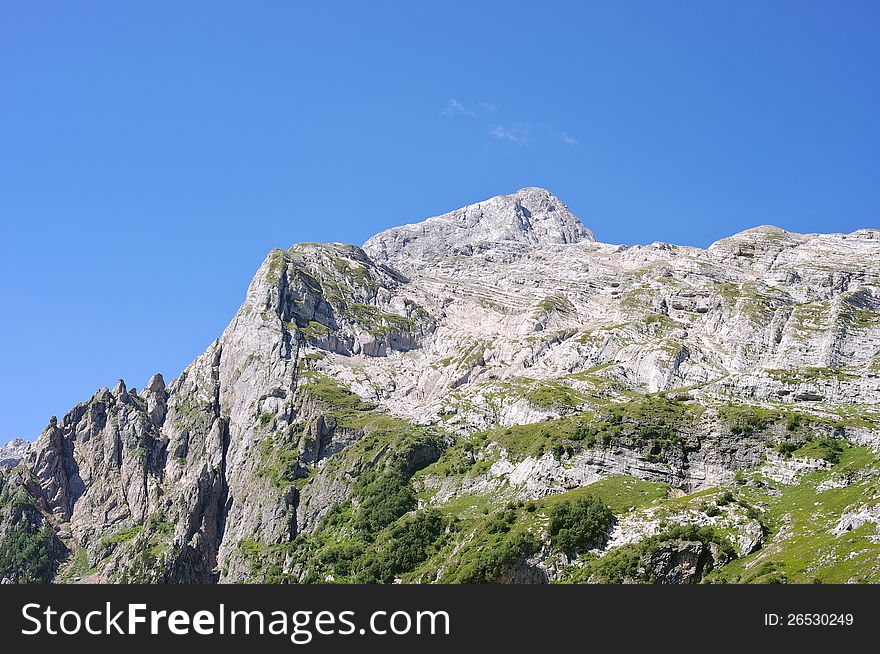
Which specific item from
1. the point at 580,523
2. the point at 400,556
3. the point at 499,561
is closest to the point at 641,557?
the point at 580,523

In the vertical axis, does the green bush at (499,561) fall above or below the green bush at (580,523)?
below

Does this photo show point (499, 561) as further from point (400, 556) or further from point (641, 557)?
point (400, 556)

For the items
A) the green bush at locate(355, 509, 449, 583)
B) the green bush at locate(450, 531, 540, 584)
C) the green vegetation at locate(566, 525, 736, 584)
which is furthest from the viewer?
the green bush at locate(355, 509, 449, 583)

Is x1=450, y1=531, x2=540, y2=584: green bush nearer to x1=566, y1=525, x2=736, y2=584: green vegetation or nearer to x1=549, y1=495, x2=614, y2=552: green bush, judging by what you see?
x1=549, y1=495, x2=614, y2=552: green bush

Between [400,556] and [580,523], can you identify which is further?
[400,556]

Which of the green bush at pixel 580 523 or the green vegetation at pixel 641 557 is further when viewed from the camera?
the green bush at pixel 580 523

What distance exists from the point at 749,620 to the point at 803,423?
118 meters

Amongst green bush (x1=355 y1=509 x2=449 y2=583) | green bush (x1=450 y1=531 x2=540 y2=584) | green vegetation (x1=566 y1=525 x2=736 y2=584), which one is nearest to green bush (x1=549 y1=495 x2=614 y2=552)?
green bush (x1=450 y1=531 x2=540 y2=584)

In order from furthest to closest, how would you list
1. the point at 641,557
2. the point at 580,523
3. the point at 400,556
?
the point at 400,556
the point at 580,523
the point at 641,557

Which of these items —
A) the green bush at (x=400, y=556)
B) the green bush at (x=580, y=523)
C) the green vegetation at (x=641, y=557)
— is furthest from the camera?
the green bush at (x=400, y=556)

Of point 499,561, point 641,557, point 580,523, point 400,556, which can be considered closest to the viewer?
point 641,557

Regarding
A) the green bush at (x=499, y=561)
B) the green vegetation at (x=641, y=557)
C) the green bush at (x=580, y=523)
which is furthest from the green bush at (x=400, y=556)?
the green vegetation at (x=641, y=557)

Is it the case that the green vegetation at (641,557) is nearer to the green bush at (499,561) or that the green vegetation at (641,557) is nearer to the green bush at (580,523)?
the green bush at (580,523)

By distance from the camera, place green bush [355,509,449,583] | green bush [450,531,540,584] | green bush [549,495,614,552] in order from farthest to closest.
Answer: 1. green bush [355,509,449,583]
2. green bush [450,531,540,584]
3. green bush [549,495,614,552]
